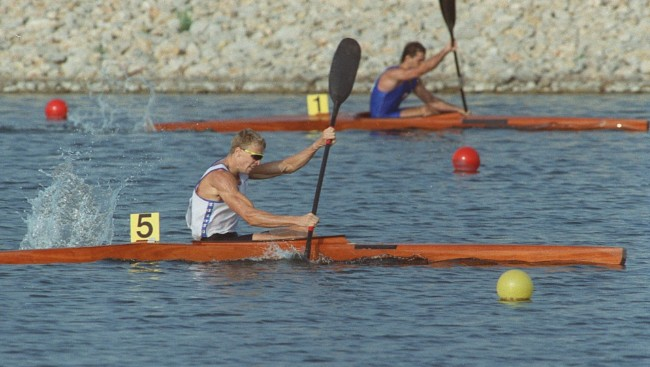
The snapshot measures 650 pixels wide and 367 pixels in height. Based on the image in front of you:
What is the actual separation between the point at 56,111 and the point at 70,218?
9675mm

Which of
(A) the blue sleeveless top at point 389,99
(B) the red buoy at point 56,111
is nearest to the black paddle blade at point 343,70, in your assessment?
(A) the blue sleeveless top at point 389,99

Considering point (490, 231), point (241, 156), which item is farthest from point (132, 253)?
point (490, 231)

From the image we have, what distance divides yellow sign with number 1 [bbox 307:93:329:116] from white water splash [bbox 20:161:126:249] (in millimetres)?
6516

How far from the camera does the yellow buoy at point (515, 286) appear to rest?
10820 mm

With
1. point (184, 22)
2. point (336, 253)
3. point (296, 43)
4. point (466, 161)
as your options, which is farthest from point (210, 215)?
point (184, 22)

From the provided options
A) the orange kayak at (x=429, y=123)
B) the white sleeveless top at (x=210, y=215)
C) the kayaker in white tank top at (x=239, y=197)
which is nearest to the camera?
the kayaker in white tank top at (x=239, y=197)

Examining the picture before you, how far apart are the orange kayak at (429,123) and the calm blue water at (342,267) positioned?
0.16 metres

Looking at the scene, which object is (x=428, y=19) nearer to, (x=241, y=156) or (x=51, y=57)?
(x=51, y=57)

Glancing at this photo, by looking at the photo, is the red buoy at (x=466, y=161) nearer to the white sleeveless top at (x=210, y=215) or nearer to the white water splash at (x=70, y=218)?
the white water splash at (x=70, y=218)

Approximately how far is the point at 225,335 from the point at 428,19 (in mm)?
19857

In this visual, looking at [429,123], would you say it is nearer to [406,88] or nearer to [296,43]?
[406,88]

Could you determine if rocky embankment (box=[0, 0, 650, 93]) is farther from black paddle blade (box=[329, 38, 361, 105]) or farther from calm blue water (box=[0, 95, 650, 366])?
black paddle blade (box=[329, 38, 361, 105])

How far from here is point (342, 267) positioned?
1208cm

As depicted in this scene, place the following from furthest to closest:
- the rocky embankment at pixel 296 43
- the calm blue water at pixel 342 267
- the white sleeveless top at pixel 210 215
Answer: the rocky embankment at pixel 296 43 < the white sleeveless top at pixel 210 215 < the calm blue water at pixel 342 267
